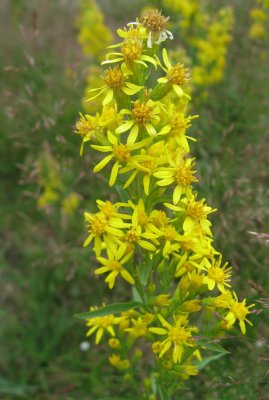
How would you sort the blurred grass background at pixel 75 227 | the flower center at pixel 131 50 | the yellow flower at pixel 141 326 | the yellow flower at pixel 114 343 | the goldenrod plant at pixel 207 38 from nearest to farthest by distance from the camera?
the flower center at pixel 131 50
the yellow flower at pixel 141 326
the yellow flower at pixel 114 343
the blurred grass background at pixel 75 227
the goldenrod plant at pixel 207 38

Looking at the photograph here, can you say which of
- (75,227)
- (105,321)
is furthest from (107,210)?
(75,227)

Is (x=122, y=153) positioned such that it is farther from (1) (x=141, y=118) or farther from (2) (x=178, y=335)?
(2) (x=178, y=335)

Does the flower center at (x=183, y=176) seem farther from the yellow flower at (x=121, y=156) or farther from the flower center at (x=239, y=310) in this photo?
the flower center at (x=239, y=310)

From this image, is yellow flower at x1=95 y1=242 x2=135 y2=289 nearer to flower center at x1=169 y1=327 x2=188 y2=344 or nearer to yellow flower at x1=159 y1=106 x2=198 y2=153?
flower center at x1=169 y1=327 x2=188 y2=344

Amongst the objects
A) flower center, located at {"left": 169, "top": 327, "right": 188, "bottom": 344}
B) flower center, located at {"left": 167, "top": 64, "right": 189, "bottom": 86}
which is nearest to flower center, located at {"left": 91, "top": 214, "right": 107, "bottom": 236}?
flower center, located at {"left": 169, "top": 327, "right": 188, "bottom": 344}

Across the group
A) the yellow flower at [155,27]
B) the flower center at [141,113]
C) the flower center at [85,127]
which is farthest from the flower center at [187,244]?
the yellow flower at [155,27]
